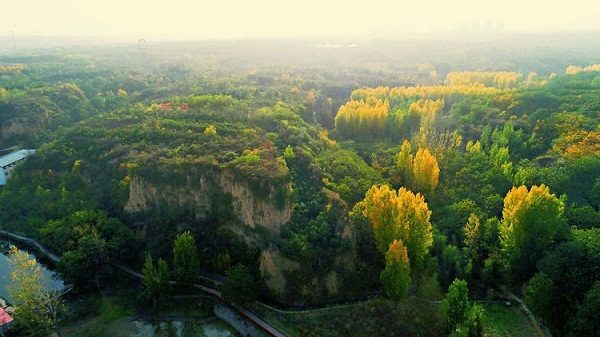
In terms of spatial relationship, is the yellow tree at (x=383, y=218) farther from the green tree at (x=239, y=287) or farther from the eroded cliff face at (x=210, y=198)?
the green tree at (x=239, y=287)

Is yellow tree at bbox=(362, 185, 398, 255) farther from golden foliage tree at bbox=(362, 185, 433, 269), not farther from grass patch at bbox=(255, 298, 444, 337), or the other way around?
grass patch at bbox=(255, 298, 444, 337)

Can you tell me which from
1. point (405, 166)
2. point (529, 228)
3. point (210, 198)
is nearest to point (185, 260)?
point (210, 198)

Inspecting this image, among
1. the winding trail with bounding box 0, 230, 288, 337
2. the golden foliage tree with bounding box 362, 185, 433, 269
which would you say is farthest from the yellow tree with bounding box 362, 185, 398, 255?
the winding trail with bounding box 0, 230, 288, 337

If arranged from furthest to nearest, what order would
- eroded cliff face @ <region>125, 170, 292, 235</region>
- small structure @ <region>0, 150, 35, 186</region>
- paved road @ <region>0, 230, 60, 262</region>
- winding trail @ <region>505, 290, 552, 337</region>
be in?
small structure @ <region>0, 150, 35, 186</region>
paved road @ <region>0, 230, 60, 262</region>
eroded cliff face @ <region>125, 170, 292, 235</region>
winding trail @ <region>505, 290, 552, 337</region>

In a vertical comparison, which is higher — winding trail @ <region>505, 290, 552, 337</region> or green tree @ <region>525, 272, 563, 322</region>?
green tree @ <region>525, 272, 563, 322</region>

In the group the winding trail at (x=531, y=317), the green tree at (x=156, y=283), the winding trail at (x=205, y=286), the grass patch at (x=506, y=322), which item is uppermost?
the green tree at (x=156, y=283)

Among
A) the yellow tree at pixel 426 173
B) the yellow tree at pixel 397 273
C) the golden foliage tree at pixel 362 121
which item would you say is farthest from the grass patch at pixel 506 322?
the golden foliage tree at pixel 362 121
